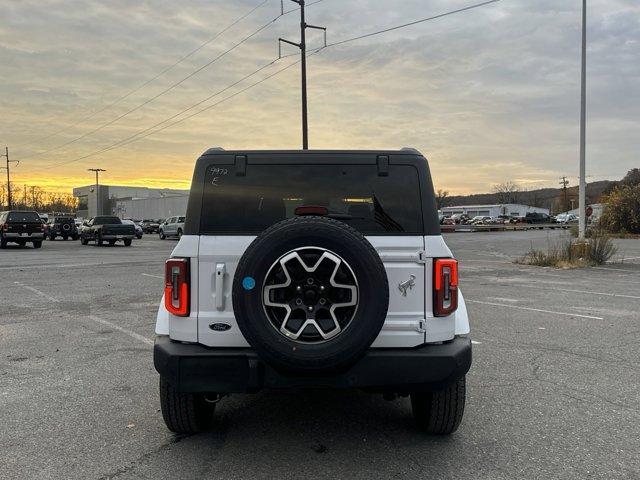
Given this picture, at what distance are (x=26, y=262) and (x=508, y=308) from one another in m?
17.0

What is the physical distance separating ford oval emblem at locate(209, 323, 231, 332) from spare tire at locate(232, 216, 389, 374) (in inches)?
10.8

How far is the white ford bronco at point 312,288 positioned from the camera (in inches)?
123

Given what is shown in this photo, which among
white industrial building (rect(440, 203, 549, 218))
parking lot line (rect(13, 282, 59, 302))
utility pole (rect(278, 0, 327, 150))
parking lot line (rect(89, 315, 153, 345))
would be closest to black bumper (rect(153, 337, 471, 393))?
parking lot line (rect(89, 315, 153, 345))

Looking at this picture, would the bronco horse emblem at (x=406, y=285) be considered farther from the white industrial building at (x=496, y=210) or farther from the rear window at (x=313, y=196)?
the white industrial building at (x=496, y=210)

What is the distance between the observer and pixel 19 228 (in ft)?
96.5

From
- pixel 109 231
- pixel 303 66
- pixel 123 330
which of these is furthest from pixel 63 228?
pixel 123 330

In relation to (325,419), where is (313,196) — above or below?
above

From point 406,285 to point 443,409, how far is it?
3.18 feet

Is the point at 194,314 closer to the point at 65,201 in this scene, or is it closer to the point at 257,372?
the point at 257,372

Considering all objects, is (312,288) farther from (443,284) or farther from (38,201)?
(38,201)

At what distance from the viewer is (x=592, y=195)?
504 feet

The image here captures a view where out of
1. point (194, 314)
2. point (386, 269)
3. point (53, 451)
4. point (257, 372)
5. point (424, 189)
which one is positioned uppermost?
point (424, 189)

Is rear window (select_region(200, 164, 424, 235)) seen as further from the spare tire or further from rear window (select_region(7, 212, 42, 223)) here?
rear window (select_region(7, 212, 42, 223))

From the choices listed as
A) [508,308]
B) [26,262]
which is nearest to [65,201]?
[26,262]
